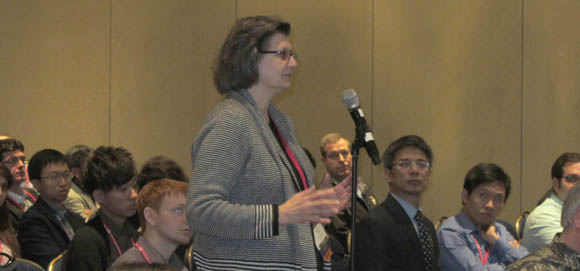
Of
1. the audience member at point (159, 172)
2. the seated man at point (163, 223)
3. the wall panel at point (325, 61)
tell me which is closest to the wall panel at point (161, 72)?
the wall panel at point (325, 61)

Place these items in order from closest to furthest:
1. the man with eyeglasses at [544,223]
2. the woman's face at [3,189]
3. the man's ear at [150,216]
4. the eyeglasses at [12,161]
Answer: the man's ear at [150,216] < the woman's face at [3,189] < the man with eyeglasses at [544,223] < the eyeglasses at [12,161]

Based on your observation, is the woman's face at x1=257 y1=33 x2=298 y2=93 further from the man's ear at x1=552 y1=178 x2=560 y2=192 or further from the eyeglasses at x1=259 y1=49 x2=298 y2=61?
the man's ear at x1=552 y1=178 x2=560 y2=192

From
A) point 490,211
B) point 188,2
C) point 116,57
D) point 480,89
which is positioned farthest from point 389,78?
point 490,211

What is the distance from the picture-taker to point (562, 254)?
8.95ft

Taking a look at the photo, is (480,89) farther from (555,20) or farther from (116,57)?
(116,57)

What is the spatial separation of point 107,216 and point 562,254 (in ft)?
6.52

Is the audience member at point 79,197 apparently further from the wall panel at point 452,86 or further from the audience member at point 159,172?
the wall panel at point 452,86

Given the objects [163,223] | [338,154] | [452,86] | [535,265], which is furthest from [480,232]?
[452,86]

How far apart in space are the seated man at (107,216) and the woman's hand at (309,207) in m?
1.52

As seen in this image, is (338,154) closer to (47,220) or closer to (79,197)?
(79,197)

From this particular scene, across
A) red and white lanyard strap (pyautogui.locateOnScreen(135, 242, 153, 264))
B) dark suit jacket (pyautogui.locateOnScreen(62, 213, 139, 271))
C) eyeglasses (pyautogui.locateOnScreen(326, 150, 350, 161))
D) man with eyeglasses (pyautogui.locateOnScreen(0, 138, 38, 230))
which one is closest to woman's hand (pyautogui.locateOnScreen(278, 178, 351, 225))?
red and white lanyard strap (pyautogui.locateOnScreen(135, 242, 153, 264))

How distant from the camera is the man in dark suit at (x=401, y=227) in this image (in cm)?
362

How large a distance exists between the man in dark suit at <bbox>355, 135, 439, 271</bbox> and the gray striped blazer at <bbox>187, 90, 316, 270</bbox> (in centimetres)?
140

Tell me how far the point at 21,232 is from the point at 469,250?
88.5 inches
